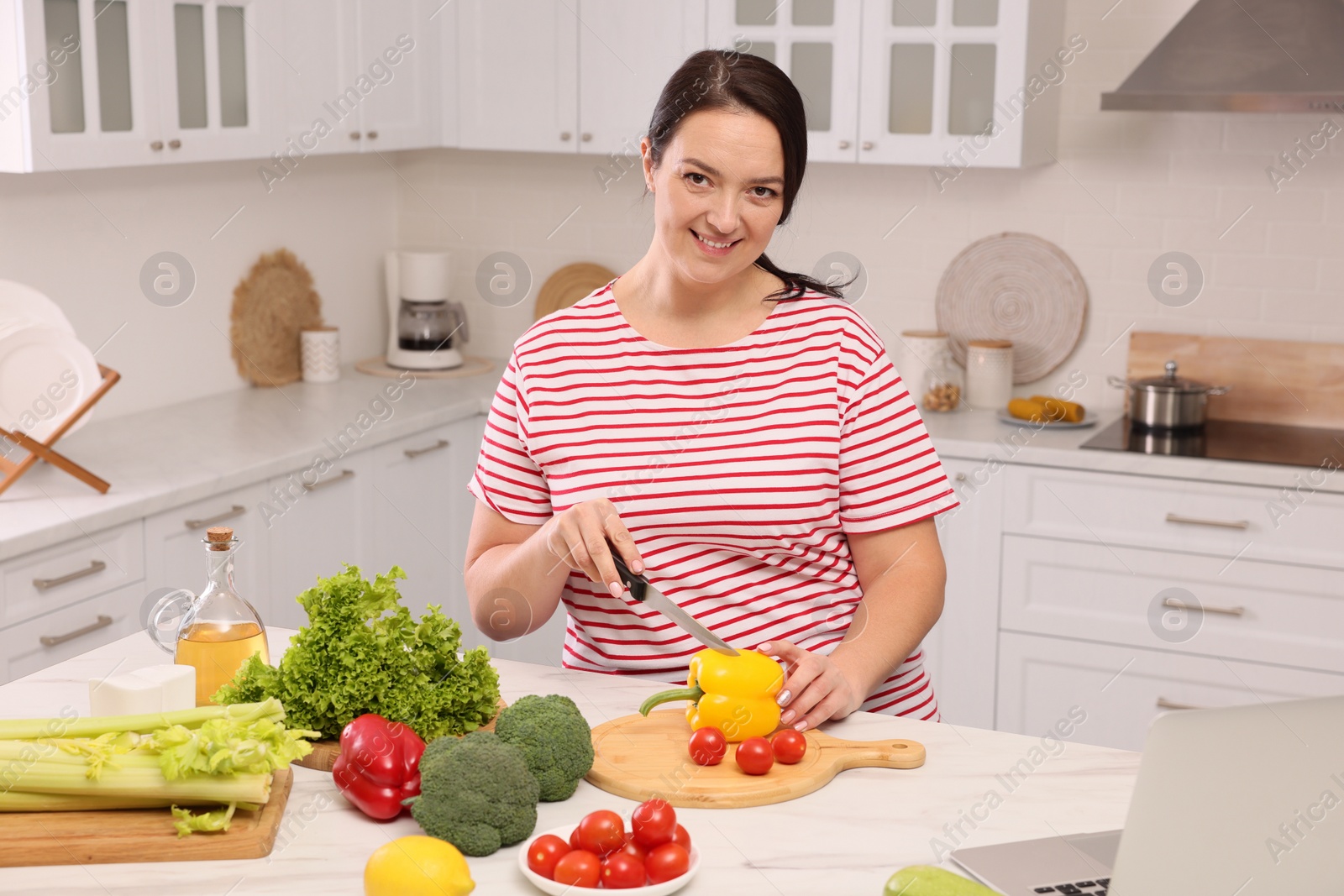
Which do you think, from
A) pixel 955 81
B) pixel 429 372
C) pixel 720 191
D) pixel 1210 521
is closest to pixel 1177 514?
pixel 1210 521

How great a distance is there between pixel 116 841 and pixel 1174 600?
7.75 ft

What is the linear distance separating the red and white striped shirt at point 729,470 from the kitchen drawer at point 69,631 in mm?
1085

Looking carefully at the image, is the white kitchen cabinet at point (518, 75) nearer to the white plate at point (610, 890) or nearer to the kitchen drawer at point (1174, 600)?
the kitchen drawer at point (1174, 600)

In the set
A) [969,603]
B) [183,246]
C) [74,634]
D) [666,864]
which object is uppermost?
[183,246]

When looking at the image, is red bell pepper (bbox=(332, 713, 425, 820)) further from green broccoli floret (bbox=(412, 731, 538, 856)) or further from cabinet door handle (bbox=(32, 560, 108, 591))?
cabinet door handle (bbox=(32, 560, 108, 591))

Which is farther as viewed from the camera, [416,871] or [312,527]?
[312,527]

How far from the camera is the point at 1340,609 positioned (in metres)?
2.82

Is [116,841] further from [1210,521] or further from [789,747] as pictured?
[1210,521]

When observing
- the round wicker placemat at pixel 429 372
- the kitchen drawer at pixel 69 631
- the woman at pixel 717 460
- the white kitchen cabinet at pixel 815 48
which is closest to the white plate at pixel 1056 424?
the white kitchen cabinet at pixel 815 48

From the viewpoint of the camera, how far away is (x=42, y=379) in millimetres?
2627

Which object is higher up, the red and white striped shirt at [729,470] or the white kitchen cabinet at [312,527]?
the red and white striped shirt at [729,470]

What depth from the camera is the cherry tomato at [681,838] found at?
1124 mm

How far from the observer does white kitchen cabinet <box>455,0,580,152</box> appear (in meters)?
3.56

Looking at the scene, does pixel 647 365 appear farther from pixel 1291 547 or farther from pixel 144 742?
pixel 1291 547
